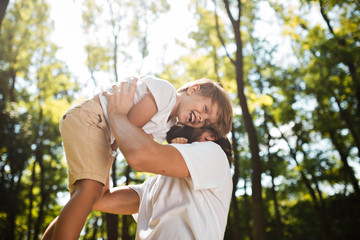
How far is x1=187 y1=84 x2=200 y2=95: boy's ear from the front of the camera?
251 cm

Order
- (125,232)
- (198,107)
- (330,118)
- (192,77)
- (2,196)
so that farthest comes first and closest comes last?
(330,118), (192,77), (2,196), (125,232), (198,107)

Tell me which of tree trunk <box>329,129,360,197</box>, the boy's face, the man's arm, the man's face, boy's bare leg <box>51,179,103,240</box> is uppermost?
tree trunk <box>329,129,360,197</box>

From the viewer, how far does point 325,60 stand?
1327 centimetres

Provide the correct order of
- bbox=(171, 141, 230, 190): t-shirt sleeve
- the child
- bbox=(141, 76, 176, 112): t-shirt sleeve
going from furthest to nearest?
bbox=(141, 76, 176, 112): t-shirt sleeve → the child → bbox=(171, 141, 230, 190): t-shirt sleeve

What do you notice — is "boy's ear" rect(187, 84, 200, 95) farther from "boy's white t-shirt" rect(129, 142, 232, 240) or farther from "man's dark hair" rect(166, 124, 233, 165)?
"boy's white t-shirt" rect(129, 142, 232, 240)

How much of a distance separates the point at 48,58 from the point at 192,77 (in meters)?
7.88

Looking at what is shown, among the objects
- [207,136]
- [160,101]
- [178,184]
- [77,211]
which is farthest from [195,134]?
[77,211]

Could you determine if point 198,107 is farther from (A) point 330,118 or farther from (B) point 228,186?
(A) point 330,118

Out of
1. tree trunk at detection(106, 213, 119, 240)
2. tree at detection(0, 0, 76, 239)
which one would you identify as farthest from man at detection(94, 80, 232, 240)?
tree at detection(0, 0, 76, 239)

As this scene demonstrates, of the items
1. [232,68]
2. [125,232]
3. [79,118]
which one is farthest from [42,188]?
[79,118]

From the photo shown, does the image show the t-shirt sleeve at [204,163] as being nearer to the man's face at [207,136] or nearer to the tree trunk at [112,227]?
the man's face at [207,136]

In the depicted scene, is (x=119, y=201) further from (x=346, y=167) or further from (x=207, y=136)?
(x=346, y=167)

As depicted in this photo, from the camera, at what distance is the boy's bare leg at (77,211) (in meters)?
1.78

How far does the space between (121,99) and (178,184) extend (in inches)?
28.1
